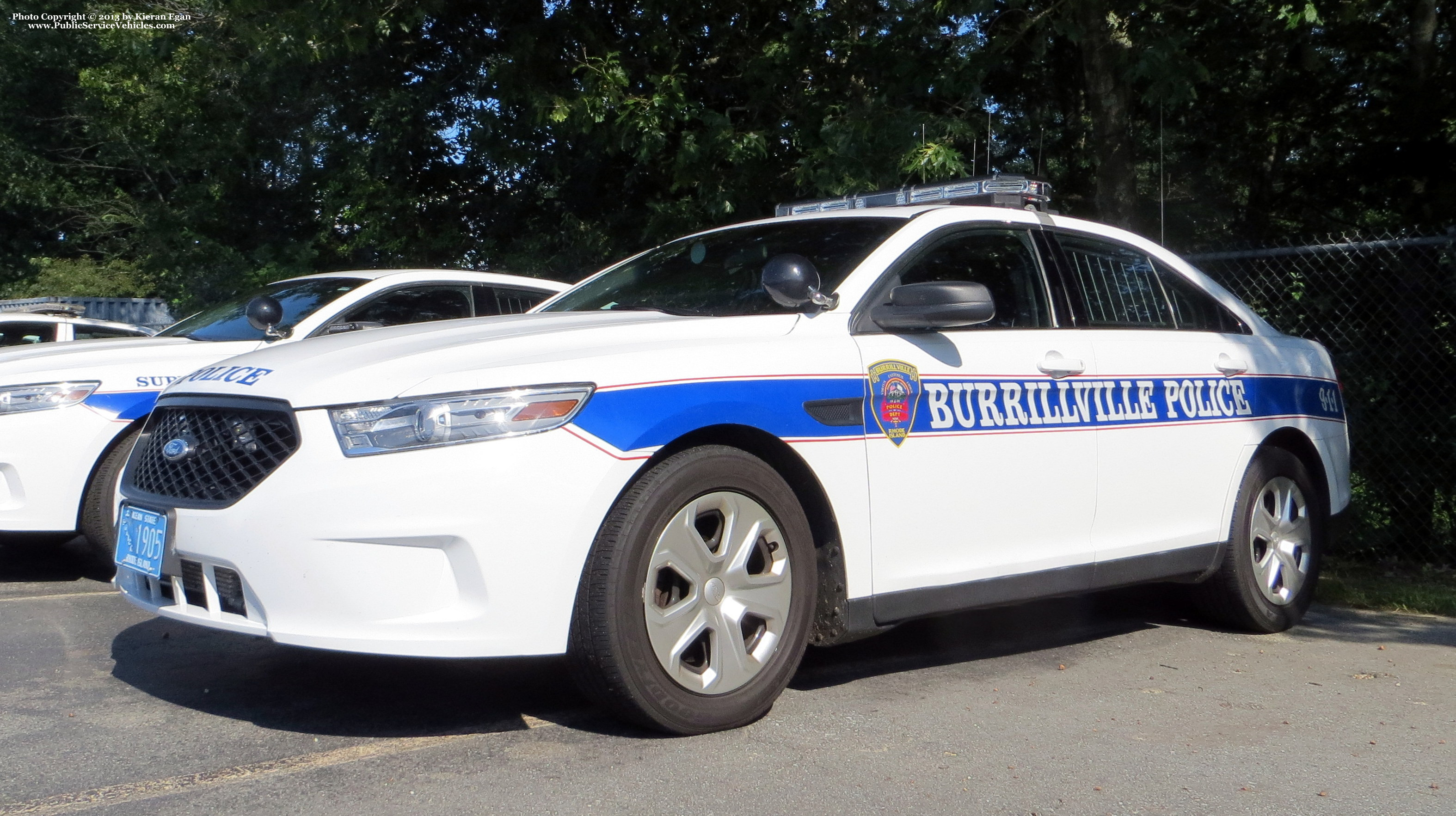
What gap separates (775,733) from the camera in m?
3.87

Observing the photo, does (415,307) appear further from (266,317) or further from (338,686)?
(338,686)

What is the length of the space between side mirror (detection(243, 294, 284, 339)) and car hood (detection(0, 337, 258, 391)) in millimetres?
Answer: 128

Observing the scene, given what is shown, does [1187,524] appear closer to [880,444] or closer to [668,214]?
[880,444]

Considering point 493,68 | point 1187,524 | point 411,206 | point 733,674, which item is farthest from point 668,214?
point 733,674

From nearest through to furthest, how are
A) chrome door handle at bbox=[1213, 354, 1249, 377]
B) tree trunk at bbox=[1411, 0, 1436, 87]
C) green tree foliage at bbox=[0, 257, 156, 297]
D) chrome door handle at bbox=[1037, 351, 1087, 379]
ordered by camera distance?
chrome door handle at bbox=[1037, 351, 1087, 379] < chrome door handle at bbox=[1213, 354, 1249, 377] < tree trunk at bbox=[1411, 0, 1436, 87] < green tree foliage at bbox=[0, 257, 156, 297]

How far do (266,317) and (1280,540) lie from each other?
4.85m

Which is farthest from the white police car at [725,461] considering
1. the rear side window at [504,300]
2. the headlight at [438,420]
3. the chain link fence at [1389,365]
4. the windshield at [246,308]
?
the rear side window at [504,300]

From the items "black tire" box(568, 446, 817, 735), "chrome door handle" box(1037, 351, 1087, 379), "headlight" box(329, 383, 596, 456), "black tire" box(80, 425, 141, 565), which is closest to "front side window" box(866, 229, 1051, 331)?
"chrome door handle" box(1037, 351, 1087, 379)

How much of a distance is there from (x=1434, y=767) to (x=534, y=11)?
34.0 feet

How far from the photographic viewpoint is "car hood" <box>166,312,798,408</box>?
348 cm

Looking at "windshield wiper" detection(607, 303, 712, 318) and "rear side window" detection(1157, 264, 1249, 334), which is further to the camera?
"rear side window" detection(1157, 264, 1249, 334)

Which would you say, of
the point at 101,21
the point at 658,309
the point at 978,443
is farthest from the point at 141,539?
the point at 101,21

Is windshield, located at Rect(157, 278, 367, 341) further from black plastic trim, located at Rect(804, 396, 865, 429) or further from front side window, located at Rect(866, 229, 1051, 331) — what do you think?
black plastic trim, located at Rect(804, 396, 865, 429)

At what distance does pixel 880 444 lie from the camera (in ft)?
13.5
